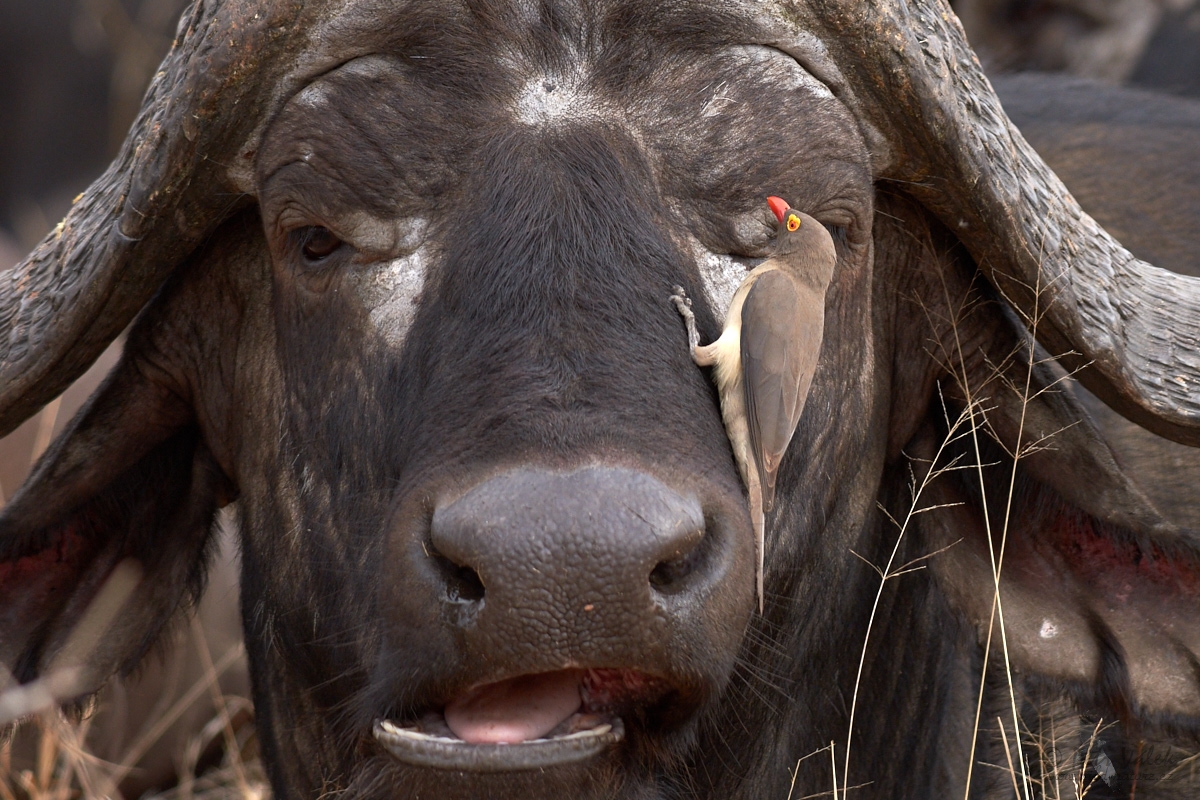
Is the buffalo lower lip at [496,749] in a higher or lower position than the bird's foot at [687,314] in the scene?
lower

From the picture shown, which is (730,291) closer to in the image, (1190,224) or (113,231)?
(113,231)

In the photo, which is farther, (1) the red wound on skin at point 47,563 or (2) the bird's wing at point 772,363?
(1) the red wound on skin at point 47,563

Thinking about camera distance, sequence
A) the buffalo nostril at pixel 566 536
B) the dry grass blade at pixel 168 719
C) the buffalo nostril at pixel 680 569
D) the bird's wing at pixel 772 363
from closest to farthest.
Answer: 1. the buffalo nostril at pixel 566 536
2. the buffalo nostril at pixel 680 569
3. the bird's wing at pixel 772 363
4. the dry grass blade at pixel 168 719

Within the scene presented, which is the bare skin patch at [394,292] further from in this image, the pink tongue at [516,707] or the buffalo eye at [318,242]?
the pink tongue at [516,707]

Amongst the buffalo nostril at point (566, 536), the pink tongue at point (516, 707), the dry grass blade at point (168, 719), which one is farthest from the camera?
the dry grass blade at point (168, 719)

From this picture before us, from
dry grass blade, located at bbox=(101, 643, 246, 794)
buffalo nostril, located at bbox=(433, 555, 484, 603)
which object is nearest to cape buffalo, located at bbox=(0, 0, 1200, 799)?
buffalo nostril, located at bbox=(433, 555, 484, 603)


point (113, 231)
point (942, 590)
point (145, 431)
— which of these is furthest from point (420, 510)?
point (942, 590)

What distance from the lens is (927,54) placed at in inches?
104

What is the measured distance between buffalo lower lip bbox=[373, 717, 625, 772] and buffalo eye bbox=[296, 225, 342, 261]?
883 millimetres

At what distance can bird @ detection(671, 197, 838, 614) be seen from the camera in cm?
236

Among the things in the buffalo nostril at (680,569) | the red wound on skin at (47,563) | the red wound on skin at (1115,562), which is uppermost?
the buffalo nostril at (680,569)

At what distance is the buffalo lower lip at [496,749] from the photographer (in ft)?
7.09

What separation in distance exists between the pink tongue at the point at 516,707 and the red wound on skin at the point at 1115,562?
135cm

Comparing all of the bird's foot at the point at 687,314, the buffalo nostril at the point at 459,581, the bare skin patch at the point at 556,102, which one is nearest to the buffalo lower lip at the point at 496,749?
the buffalo nostril at the point at 459,581
